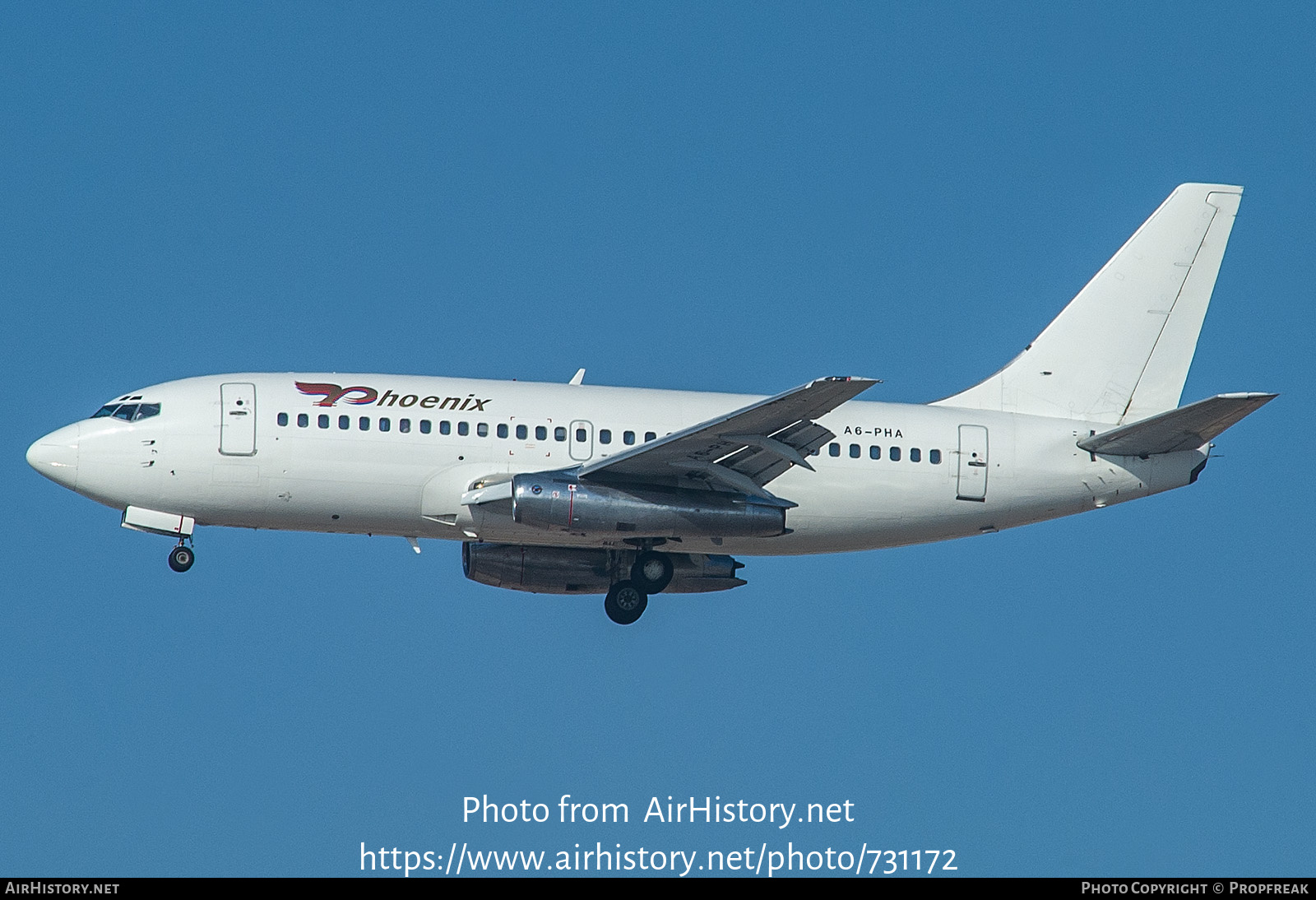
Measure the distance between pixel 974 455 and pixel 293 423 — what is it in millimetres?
14500

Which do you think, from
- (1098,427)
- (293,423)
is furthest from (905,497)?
(293,423)

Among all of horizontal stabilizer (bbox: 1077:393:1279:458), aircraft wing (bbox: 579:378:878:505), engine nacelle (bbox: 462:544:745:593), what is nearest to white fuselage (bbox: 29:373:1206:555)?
horizontal stabilizer (bbox: 1077:393:1279:458)

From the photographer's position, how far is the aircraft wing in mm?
33781

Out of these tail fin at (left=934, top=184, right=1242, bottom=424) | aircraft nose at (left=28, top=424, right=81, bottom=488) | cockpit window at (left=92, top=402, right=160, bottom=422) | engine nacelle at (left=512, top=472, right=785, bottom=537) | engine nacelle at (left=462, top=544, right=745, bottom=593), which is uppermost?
tail fin at (left=934, top=184, right=1242, bottom=424)

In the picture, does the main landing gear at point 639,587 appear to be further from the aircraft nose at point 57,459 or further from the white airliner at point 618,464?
the aircraft nose at point 57,459

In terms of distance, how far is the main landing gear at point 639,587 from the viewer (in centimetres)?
3941

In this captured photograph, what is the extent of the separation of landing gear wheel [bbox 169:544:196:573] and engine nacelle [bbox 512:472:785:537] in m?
7.03

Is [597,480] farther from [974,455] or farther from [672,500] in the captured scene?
[974,455]

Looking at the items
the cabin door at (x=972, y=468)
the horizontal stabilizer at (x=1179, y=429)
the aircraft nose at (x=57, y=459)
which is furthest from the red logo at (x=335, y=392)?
the horizontal stabilizer at (x=1179, y=429)

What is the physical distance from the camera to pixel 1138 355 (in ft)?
136

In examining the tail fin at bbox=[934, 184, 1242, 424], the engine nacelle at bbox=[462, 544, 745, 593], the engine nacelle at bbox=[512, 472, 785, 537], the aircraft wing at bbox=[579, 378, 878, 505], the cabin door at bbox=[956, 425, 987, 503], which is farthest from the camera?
the tail fin at bbox=[934, 184, 1242, 424]

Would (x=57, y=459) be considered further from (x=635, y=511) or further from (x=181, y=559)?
(x=635, y=511)

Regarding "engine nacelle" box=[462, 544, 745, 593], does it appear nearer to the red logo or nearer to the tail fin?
the red logo

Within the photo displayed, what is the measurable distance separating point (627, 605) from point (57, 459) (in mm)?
12348
